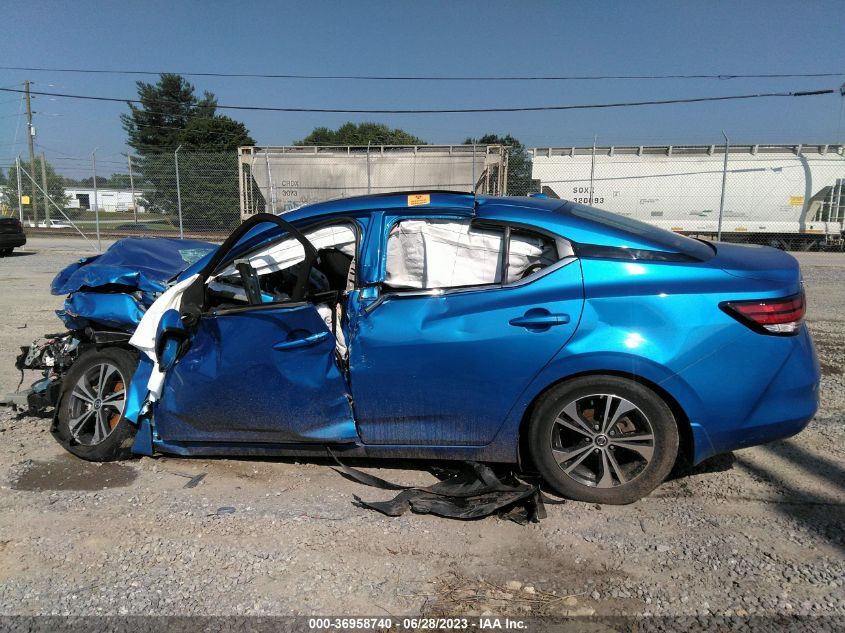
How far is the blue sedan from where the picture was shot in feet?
10.6

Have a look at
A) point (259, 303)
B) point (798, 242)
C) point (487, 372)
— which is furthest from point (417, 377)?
point (798, 242)

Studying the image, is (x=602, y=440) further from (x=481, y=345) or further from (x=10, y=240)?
(x=10, y=240)

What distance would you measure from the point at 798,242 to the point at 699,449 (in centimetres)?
2271

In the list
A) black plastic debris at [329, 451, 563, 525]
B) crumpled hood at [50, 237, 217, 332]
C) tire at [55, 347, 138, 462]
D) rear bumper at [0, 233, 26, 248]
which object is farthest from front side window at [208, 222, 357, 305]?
rear bumper at [0, 233, 26, 248]

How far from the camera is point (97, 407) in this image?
13.6ft

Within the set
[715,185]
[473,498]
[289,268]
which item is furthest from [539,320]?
[715,185]

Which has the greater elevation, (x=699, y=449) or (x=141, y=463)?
(x=699, y=449)

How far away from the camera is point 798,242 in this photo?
22.5 metres

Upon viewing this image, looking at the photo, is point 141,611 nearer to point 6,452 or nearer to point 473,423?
point 473,423

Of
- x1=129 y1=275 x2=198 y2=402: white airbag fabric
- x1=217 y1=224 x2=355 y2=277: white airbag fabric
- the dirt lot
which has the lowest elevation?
the dirt lot

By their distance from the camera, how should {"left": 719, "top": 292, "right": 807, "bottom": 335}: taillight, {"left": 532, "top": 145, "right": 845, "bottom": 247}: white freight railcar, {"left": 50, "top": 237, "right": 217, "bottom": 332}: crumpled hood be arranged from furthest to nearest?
{"left": 532, "top": 145, "right": 845, "bottom": 247}: white freight railcar
{"left": 50, "top": 237, "right": 217, "bottom": 332}: crumpled hood
{"left": 719, "top": 292, "right": 807, "bottom": 335}: taillight

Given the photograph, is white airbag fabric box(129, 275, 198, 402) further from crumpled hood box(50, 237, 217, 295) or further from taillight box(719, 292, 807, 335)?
taillight box(719, 292, 807, 335)

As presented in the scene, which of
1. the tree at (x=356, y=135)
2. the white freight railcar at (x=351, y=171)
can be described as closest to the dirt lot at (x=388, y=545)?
the white freight railcar at (x=351, y=171)

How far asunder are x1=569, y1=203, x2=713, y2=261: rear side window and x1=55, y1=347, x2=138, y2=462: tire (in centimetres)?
298
